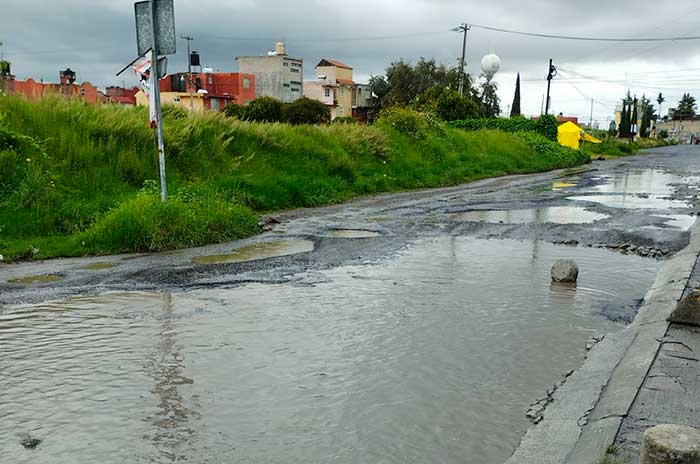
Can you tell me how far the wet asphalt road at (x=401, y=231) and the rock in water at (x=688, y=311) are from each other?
12.8ft

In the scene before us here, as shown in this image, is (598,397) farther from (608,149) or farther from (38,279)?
(608,149)

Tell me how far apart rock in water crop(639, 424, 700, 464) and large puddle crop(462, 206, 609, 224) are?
32.2 ft

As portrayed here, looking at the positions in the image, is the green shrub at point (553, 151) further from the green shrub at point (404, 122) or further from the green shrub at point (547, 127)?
the green shrub at point (404, 122)

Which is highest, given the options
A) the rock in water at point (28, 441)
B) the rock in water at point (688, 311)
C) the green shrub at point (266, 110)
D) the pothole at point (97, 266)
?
the green shrub at point (266, 110)

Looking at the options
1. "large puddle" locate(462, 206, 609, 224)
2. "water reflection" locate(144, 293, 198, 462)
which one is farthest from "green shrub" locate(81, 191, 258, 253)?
"large puddle" locate(462, 206, 609, 224)

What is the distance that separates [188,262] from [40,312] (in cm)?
258

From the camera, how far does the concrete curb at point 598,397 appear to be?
11.9ft

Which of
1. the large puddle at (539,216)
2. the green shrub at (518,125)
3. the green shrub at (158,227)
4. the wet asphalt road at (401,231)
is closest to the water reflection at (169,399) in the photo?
the wet asphalt road at (401,231)

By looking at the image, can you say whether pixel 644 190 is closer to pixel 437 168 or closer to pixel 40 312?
pixel 437 168

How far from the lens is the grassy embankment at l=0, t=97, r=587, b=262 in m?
9.93

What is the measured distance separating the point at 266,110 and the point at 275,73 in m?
25.7

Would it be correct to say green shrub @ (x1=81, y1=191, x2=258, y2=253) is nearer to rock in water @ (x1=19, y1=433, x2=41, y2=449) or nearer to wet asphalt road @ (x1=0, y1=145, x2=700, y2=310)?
wet asphalt road @ (x1=0, y1=145, x2=700, y2=310)

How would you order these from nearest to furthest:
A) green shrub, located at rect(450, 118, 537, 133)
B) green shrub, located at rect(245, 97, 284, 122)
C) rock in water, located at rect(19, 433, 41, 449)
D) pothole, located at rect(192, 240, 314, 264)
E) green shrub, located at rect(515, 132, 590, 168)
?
rock in water, located at rect(19, 433, 41, 449) → pothole, located at rect(192, 240, 314, 264) → green shrub, located at rect(515, 132, 590, 168) → green shrub, located at rect(450, 118, 537, 133) → green shrub, located at rect(245, 97, 284, 122)

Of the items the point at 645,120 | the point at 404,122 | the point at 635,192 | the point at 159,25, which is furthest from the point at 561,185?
the point at 645,120
